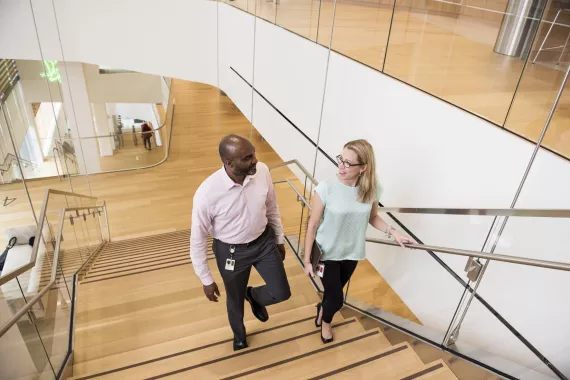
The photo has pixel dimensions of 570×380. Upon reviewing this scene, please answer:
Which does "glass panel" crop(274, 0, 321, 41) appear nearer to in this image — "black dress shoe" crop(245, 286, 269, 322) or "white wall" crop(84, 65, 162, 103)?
"black dress shoe" crop(245, 286, 269, 322)

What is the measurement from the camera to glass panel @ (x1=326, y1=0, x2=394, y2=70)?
10.3 ft

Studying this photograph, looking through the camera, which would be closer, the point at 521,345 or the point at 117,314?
the point at 521,345

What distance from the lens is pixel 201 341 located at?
2.36m

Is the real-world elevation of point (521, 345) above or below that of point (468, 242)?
below

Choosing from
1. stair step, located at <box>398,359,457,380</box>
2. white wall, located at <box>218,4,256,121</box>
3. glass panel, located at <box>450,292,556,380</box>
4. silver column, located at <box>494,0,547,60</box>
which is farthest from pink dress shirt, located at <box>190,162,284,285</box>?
white wall, located at <box>218,4,256,121</box>

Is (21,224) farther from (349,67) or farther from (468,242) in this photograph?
(468,242)

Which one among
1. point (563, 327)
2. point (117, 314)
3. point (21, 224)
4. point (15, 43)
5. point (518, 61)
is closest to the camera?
point (563, 327)

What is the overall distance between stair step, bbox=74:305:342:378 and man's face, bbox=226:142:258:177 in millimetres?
1120

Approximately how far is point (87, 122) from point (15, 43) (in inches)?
90.6

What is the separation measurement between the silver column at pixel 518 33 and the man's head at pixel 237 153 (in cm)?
145

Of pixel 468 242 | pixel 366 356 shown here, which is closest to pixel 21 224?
pixel 366 356

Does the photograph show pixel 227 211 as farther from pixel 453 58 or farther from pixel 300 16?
pixel 300 16

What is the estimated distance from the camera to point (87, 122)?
29.7 ft

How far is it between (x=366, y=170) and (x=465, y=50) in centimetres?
161
